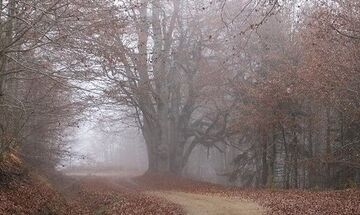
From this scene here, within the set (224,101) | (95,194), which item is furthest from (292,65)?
(95,194)

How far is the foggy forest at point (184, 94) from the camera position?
1263 centimetres

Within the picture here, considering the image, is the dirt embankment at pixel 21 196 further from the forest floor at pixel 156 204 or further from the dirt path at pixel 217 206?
the dirt path at pixel 217 206

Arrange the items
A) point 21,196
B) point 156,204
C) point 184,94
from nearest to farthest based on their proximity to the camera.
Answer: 1. point 21,196
2. point 156,204
3. point 184,94

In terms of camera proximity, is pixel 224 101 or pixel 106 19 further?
pixel 224 101

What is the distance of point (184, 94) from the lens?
34.1m

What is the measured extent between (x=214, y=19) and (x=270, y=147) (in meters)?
7.96

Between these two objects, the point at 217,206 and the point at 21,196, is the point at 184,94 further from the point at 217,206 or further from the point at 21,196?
the point at 21,196

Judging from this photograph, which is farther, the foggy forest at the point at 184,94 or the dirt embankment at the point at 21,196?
the foggy forest at the point at 184,94

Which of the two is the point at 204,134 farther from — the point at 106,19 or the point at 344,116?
the point at 106,19

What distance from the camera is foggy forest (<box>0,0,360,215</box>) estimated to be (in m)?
12.6

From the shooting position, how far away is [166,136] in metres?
32.1

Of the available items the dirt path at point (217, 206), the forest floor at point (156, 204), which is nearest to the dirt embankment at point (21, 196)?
the forest floor at point (156, 204)

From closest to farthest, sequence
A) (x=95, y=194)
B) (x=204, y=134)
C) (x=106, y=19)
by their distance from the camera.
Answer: (x=106, y=19), (x=95, y=194), (x=204, y=134)

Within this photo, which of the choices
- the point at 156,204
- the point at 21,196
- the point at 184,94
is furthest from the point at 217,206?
the point at 184,94
